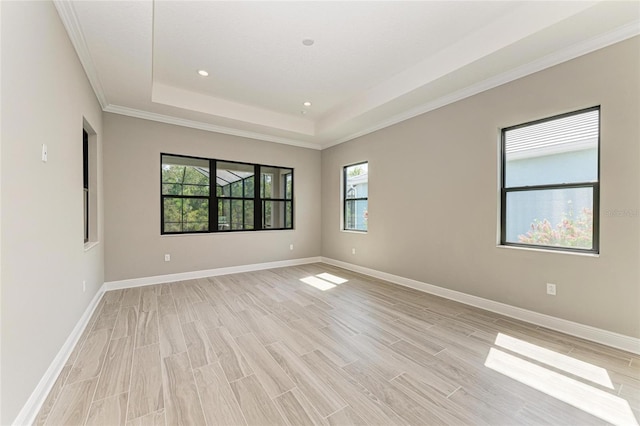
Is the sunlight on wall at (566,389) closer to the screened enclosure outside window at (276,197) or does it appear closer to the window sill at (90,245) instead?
the window sill at (90,245)

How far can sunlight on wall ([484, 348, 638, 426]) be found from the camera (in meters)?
1.62

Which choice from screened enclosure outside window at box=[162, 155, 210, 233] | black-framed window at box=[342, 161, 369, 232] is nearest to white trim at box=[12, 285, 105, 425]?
screened enclosure outside window at box=[162, 155, 210, 233]

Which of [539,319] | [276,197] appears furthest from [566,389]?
[276,197]

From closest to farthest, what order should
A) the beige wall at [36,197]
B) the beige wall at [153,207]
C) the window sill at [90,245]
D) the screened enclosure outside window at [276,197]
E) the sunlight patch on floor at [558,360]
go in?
the beige wall at [36,197] → the sunlight patch on floor at [558,360] → the window sill at [90,245] → the beige wall at [153,207] → the screened enclosure outside window at [276,197]

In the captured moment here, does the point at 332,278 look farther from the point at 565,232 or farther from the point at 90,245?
the point at 90,245

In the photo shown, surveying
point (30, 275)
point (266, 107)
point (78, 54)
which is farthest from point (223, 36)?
point (30, 275)

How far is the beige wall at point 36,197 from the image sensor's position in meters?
1.39

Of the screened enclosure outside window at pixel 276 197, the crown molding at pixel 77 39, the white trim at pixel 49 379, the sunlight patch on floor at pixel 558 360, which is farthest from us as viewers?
the screened enclosure outside window at pixel 276 197

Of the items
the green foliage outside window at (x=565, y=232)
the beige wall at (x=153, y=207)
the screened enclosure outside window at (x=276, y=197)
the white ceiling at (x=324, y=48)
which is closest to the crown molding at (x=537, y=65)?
the white ceiling at (x=324, y=48)

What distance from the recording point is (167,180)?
460cm

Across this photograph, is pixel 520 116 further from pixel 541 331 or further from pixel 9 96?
pixel 9 96

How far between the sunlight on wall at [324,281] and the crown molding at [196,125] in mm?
2916

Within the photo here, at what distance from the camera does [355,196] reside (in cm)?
561

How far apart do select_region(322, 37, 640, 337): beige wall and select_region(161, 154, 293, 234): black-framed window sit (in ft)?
5.58
